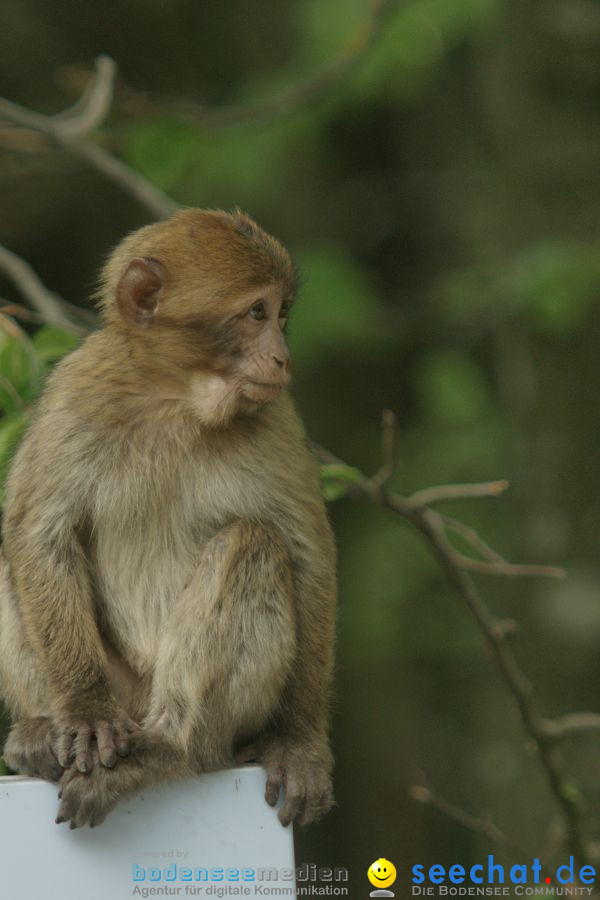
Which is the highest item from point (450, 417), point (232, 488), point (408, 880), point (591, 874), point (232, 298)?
point (232, 298)

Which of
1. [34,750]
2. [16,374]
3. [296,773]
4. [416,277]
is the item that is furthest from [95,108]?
[416,277]

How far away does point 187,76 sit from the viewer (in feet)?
39.8

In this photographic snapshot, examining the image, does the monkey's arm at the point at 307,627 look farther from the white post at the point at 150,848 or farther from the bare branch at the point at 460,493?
the white post at the point at 150,848

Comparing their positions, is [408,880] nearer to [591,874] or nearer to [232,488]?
[591,874]

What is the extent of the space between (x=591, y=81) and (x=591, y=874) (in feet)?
19.5

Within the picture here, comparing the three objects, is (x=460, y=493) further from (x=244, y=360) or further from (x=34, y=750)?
(x=34, y=750)

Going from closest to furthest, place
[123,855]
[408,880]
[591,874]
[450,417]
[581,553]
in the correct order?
[123,855] < [591,874] < [581,553] < [450,417] < [408,880]

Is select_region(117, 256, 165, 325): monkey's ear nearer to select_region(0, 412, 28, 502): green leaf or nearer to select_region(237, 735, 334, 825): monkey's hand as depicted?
select_region(0, 412, 28, 502): green leaf

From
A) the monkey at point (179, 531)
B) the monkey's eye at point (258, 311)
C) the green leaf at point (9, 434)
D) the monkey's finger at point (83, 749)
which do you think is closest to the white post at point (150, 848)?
the monkey's finger at point (83, 749)

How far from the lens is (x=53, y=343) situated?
5.67 m

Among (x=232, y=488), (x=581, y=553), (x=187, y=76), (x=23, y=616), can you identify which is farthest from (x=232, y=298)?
(x=187, y=76)

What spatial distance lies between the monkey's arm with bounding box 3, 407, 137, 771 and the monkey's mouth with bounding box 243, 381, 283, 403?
648mm

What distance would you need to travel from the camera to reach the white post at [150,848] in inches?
153

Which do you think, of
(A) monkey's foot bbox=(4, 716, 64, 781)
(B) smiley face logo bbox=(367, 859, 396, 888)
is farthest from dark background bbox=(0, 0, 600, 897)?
(A) monkey's foot bbox=(4, 716, 64, 781)
